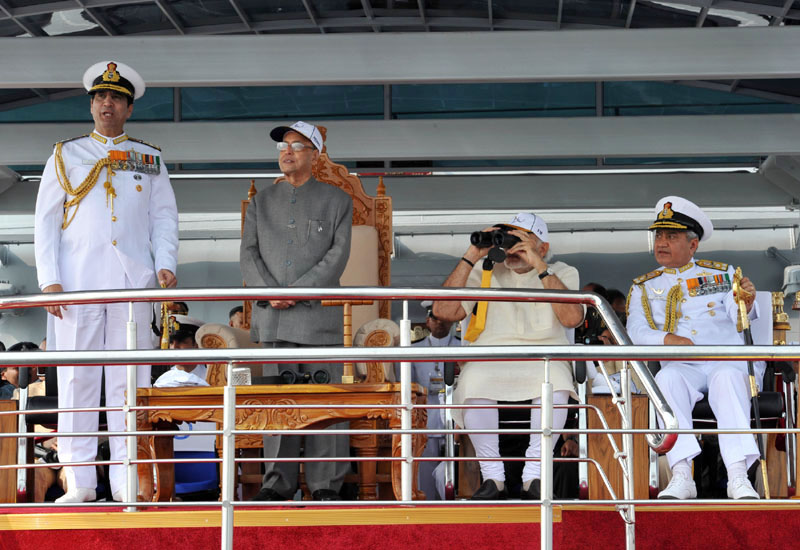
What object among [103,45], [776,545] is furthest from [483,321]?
[103,45]

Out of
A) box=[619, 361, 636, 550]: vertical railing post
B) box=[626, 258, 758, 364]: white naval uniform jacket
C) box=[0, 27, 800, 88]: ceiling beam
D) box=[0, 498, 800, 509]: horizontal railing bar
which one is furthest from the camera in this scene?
box=[0, 27, 800, 88]: ceiling beam

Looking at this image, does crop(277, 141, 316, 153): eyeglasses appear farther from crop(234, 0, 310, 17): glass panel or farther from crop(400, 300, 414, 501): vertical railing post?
crop(234, 0, 310, 17): glass panel

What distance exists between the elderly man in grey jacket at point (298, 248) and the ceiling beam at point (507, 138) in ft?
14.1

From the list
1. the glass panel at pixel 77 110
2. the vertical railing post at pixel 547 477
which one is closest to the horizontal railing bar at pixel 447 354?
the vertical railing post at pixel 547 477

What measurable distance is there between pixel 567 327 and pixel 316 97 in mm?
6104

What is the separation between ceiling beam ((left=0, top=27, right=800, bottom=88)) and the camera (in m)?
6.64

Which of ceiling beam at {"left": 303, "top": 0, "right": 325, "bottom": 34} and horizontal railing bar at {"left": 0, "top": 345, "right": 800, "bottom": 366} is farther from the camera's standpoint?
ceiling beam at {"left": 303, "top": 0, "right": 325, "bottom": 34}

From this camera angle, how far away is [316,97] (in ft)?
33.2

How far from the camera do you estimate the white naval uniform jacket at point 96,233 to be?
407 cm

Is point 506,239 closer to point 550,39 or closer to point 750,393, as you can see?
point 750,393

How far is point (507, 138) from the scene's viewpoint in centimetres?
882

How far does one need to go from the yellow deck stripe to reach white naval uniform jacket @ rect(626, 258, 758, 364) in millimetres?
1670

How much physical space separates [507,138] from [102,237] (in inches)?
205

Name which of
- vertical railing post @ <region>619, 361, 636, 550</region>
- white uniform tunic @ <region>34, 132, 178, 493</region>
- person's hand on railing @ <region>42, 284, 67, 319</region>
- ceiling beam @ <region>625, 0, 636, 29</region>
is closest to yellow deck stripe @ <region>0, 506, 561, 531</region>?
vertical railing post @ <region>619, 361, 636, 550</region>
